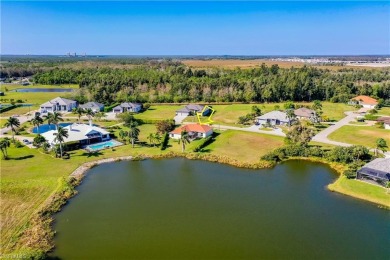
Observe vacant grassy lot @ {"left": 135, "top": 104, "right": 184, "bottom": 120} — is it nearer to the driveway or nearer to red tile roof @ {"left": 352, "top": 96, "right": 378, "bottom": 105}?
the driveway

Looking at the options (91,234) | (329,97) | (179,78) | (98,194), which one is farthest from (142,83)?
(91,234)

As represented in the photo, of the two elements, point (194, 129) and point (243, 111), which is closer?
point (194, 129)

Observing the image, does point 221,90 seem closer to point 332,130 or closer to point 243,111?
point 243,111

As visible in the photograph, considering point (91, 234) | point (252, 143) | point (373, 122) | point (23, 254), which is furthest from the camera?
point (373, 122)

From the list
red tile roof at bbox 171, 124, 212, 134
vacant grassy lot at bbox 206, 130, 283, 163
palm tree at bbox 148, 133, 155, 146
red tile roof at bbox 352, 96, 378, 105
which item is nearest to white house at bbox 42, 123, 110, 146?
palm tree at bbox 148, 133, 155, 146

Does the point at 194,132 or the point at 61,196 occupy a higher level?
the point at 194,132

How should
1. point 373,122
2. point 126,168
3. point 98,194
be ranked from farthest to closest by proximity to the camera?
1. point 373,122
2. point 126,168
3. point 98,194

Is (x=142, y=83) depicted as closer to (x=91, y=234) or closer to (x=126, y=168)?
(x=126, y=168)

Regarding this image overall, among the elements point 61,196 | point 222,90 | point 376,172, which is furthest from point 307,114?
point 61,196
